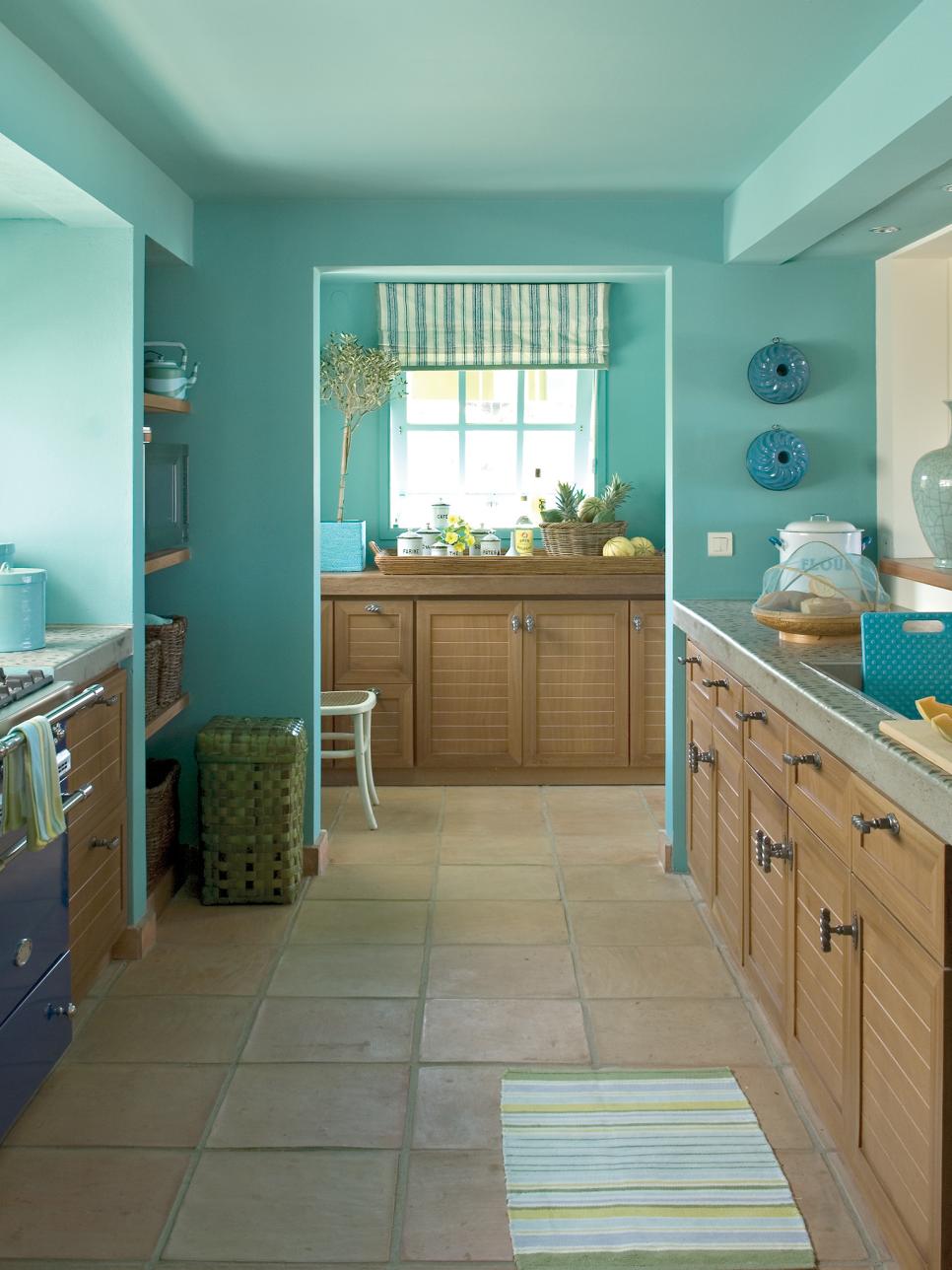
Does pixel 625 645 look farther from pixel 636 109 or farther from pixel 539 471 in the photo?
pixel 636 109

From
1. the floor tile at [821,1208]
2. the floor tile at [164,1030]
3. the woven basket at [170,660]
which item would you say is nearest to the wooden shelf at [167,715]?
the woven basket at [170,660]

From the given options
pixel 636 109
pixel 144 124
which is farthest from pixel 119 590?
pixel 636 109

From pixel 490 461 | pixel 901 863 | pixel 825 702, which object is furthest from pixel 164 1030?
pixel 490 461

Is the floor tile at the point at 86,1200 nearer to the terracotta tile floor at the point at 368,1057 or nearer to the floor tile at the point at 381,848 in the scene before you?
the terracotta tile floor at the point at 368,1057

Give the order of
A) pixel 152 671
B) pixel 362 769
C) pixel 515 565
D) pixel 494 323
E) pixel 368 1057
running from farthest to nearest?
1. pixel 494 323
2. pixel 515 565
3. pixel 362 769
4. pixel 152 671
5. pixel 368 1057

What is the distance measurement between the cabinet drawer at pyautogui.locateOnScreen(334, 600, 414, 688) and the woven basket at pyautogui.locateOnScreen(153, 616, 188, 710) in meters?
1.40

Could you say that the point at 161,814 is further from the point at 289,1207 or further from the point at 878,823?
the point at 878,823

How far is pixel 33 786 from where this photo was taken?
8.25 ft

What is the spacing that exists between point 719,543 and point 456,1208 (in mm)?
2638

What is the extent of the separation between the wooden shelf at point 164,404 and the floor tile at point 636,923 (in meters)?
2.08

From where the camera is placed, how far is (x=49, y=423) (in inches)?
139

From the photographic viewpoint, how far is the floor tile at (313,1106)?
2.59 metres

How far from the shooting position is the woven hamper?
4.05 metres

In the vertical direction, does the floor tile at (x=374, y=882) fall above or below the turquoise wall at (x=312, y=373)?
below
